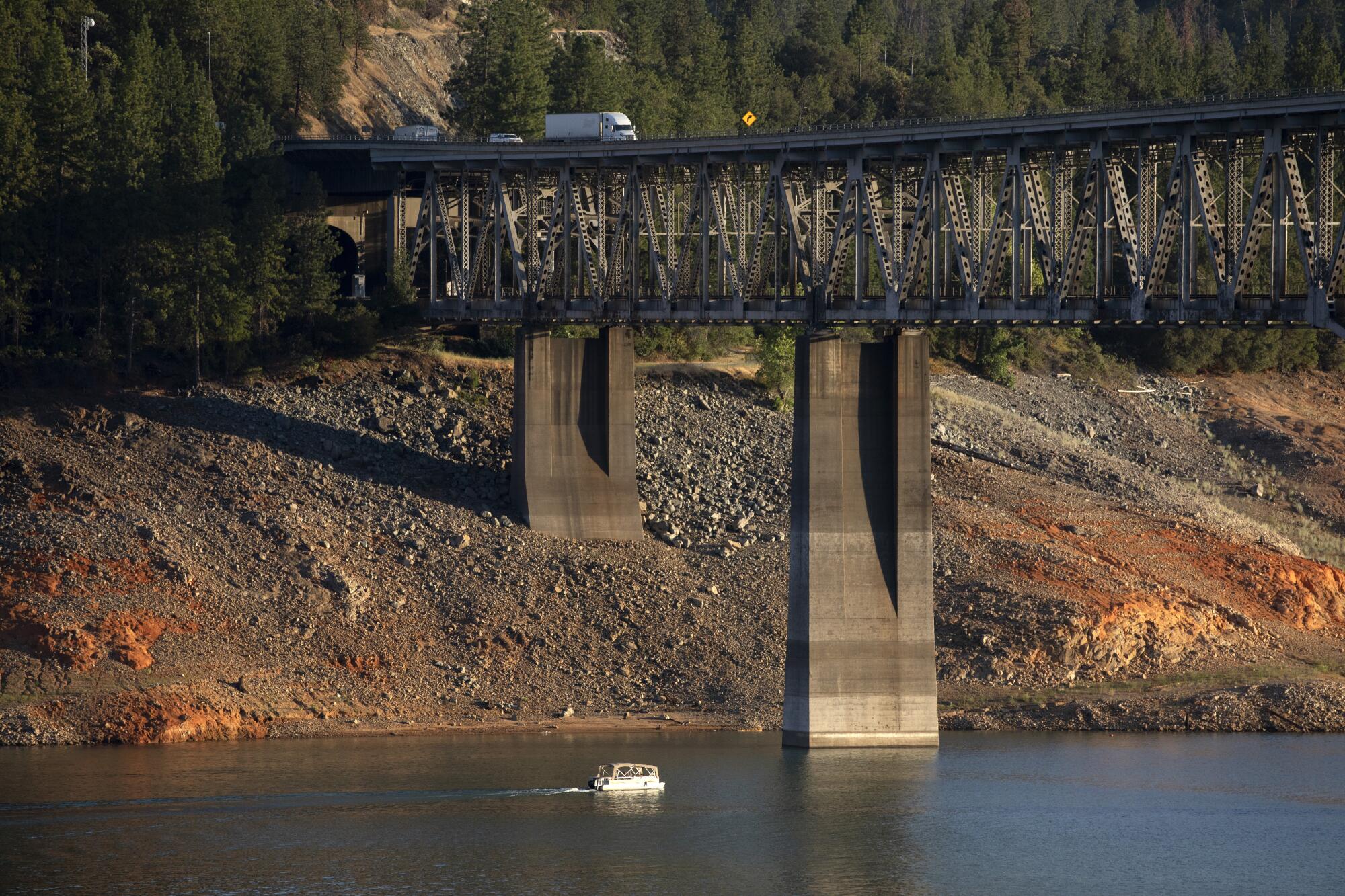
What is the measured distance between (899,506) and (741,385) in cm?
3688

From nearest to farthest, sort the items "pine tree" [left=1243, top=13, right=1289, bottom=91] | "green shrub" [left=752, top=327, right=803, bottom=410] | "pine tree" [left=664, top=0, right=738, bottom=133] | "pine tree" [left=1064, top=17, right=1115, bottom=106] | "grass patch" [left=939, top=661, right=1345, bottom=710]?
"grass patch" [left=939, top=661, right=1345, bottom=710] < "green shrub" [left=752, top=327, right=803, bottom=410] < "pine tree" [left=664, top=0, right=738, bottom=133] < "pine tree" [left=1243, top=13, right=1289, bottom=91] < "pine tree" [left=1064, top=17, right=1115, bottom=106]

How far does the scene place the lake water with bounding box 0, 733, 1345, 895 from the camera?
6109cm

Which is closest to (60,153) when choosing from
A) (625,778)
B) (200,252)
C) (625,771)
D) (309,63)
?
(200,252)

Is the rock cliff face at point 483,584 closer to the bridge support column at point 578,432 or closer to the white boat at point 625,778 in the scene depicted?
the bridge support column at point 578,432

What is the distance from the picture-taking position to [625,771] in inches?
2820

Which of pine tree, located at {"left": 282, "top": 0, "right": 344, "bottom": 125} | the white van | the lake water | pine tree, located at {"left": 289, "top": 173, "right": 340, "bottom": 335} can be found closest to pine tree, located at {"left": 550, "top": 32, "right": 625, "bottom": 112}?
pine tree, located at {"left": 282, "top": 0, "right": 344, "bottom": 125}

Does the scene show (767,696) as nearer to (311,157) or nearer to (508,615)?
(508,615)

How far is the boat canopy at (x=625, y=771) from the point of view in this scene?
234ft

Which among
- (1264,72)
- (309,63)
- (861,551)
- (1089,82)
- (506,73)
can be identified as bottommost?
(861,551)

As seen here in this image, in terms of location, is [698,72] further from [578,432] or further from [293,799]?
[293,799]

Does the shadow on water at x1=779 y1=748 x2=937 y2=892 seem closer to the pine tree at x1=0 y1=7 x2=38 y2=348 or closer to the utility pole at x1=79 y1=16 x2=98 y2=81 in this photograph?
the pine tree at x1=0 y1=7 x2=38 y2=348

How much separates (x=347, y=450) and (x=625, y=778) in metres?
33.3

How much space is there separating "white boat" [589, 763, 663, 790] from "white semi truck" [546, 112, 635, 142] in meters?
45.0

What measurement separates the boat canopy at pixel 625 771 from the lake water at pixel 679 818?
2.97ft
